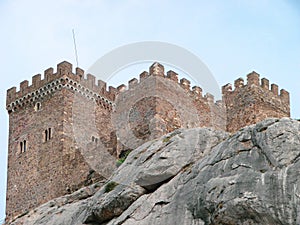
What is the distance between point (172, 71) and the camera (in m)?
33.4

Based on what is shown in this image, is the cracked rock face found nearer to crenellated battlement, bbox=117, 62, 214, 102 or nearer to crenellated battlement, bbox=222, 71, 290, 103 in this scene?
crenellated battlement, bbox=117, 62, 214, 102

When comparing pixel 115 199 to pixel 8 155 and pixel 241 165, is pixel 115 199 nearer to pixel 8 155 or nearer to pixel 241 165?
pixel 241 165

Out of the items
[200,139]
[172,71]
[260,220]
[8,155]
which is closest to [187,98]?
[172,71]

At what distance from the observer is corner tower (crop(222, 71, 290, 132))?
114ft

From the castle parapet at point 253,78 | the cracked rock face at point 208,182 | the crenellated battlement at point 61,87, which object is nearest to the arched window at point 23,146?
the crenellated battlement at point 61,87

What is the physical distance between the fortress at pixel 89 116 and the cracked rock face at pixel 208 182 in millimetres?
8651

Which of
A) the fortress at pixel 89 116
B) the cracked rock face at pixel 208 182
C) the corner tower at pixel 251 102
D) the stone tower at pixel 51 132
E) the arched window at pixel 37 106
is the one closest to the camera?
the cracked rock face at pixel 208 182

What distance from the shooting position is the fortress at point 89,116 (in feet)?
105

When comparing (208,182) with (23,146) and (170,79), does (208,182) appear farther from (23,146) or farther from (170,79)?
(23,146)

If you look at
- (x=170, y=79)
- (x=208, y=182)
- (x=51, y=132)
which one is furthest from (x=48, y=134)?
(x=208, y=182)

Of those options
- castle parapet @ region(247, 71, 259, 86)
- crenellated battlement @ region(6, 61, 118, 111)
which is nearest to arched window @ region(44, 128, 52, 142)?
crenellated battlement @ region(6, 61, 118, 111)

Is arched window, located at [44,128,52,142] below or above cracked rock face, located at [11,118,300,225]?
above

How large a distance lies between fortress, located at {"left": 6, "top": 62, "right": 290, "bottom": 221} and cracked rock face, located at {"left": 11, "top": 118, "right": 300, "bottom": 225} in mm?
8651

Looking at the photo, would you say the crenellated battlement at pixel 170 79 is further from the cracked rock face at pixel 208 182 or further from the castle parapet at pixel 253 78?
the cracked rock face at pixel 208 182
